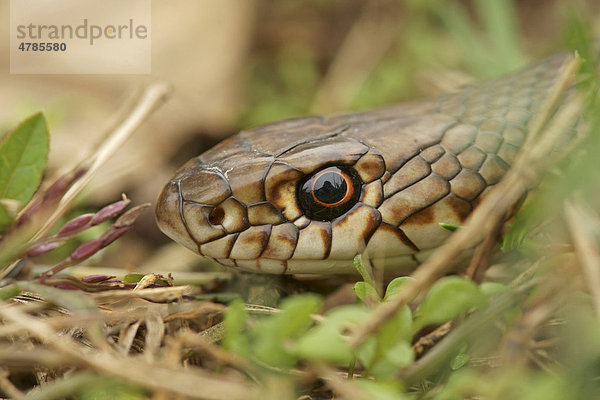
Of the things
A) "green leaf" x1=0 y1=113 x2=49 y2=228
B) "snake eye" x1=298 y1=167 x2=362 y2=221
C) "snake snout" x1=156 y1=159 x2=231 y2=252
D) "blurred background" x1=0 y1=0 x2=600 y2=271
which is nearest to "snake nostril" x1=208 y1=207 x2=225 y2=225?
"snake snout" x1=156 y1=159 x2=231 y2=252

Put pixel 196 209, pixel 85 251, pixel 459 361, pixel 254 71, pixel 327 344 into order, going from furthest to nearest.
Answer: pixel 254 71
pixel 196 209
pixel 85 251
pixel 459 361
pixel 327 344

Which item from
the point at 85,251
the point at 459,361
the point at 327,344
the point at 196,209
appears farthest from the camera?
the point at 196,209

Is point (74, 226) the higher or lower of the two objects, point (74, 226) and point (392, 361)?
the higher

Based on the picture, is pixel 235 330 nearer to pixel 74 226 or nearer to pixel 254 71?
pixel 74 226

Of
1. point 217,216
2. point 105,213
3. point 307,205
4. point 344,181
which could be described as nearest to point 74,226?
point 105,213

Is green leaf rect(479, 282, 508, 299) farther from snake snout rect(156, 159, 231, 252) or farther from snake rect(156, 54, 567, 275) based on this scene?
snake snout rect(156, 159, 231, 252)

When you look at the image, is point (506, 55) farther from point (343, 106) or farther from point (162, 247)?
point (162, 247)

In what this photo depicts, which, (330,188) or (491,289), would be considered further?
(330,188)

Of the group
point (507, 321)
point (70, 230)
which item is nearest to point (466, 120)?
point (507, 321)
